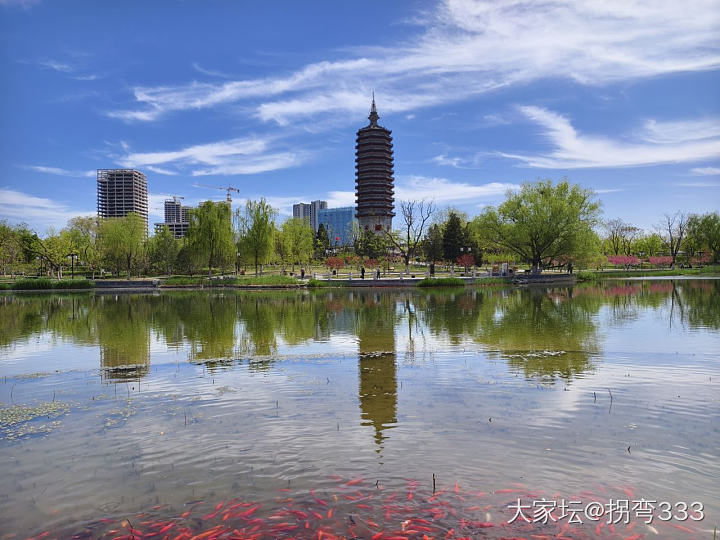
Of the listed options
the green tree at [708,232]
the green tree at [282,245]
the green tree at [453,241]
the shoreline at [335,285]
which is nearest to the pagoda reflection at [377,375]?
the shoreline at [335,285]

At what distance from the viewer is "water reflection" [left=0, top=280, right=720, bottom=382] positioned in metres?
12.3

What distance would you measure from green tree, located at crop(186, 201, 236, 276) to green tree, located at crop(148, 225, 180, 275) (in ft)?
40.3

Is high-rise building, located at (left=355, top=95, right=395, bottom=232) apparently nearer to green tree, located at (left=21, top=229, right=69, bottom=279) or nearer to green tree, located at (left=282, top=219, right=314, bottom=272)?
green tree, located at (left=282, top=219, right=314, bottom=272)

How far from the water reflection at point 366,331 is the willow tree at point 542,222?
26949 millimetres

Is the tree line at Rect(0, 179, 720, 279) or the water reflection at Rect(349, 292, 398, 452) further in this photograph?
the tree line at Rect(0, 179, 720, 279)

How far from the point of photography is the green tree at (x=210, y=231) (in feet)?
192

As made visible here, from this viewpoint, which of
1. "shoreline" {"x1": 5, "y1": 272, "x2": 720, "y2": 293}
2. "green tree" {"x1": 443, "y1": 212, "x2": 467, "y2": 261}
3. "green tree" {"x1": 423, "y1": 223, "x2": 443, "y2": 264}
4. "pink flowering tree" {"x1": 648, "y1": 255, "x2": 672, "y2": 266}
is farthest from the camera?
"pink flowering tree" {"x1": 648, "y1": 255, "x2": 672, "y2": 266}

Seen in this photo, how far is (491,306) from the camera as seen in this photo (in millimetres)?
28500

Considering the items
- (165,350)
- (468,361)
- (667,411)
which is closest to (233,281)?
(165,350)

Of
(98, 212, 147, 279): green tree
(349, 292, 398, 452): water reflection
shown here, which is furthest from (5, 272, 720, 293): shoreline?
(349, 292, 398, 452): water reflection

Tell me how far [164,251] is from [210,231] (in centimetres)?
1753

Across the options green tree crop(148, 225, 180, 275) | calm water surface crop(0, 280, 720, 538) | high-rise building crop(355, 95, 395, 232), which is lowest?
calm water surface crop(0, 280, 720, 538)

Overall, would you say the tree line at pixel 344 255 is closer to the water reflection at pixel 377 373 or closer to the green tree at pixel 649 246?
the green tree at pixel 649 246

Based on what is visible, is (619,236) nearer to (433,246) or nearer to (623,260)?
(623,260)
